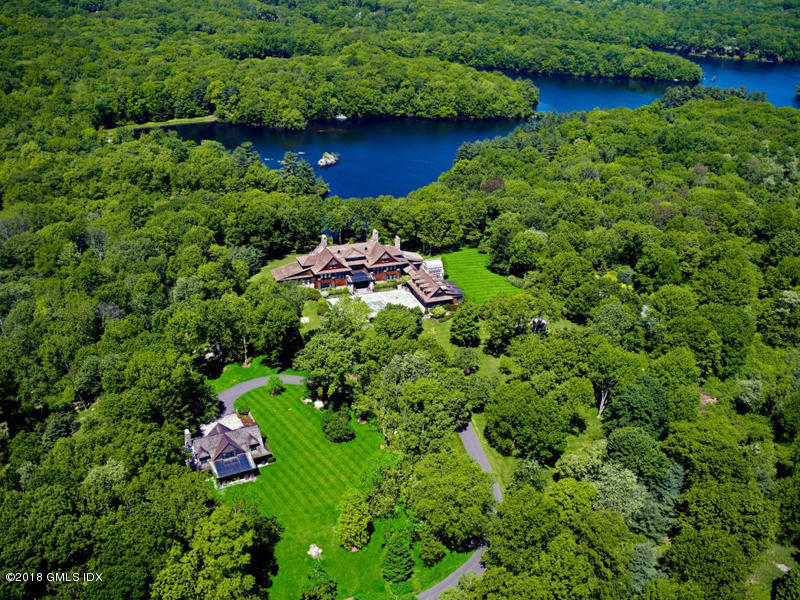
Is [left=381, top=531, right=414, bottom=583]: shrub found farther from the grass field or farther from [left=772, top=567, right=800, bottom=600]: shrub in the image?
[left=772, top=567, right=800, bottom=600]: shrub

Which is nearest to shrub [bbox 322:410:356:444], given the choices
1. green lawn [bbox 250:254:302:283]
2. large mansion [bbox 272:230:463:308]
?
large mansion [bbox 272:230:463:308]

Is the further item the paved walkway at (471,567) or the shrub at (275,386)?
the shrub at (275,386)

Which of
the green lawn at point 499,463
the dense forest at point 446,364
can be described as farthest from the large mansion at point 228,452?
the green lawn at point 499,463

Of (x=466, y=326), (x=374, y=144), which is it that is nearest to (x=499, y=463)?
(x=466, y=326)

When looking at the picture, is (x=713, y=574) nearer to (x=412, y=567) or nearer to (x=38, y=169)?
(x=412, y=567)

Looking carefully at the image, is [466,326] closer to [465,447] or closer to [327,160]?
→ [465,447]

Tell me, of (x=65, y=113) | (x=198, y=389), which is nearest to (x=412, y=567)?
(x=198, y=389)

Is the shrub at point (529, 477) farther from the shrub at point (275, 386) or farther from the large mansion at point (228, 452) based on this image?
the shrub at point (275, 386)
